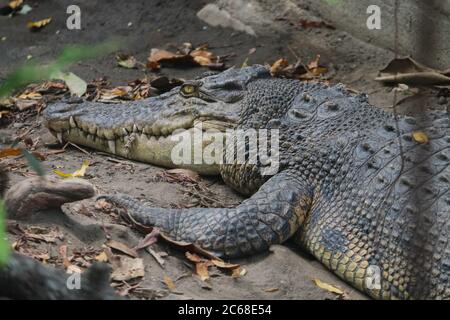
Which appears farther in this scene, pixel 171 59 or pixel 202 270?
pixel 171 59

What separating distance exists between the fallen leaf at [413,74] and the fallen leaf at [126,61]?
2611mm

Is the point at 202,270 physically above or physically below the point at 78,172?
below

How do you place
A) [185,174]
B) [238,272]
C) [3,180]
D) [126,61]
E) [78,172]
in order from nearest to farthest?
[3,180] < [238,272] < [78,172] < [185,174] < [126,61]

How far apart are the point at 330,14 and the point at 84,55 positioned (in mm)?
6166

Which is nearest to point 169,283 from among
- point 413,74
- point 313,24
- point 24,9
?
point 413,74

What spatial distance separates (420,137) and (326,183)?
64 centimetres

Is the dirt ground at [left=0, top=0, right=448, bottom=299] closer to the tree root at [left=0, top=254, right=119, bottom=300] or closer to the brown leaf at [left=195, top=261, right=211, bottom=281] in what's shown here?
the brown leaf at [left=195, top=261, right=211, bottom=281]

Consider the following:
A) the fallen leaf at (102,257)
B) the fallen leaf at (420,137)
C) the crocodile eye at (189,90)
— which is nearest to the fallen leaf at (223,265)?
the fallen leaf at (102,257)

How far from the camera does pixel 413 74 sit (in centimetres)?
629

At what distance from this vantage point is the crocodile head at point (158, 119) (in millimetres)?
5242

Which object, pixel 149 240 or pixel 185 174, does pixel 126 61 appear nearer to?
pixel 185 174

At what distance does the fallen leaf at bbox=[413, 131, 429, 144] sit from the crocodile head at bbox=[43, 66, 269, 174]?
1367mm

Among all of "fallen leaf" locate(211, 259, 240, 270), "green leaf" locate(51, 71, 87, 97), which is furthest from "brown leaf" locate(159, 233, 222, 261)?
"green leaf" locate(51, 71, 87, 97)
